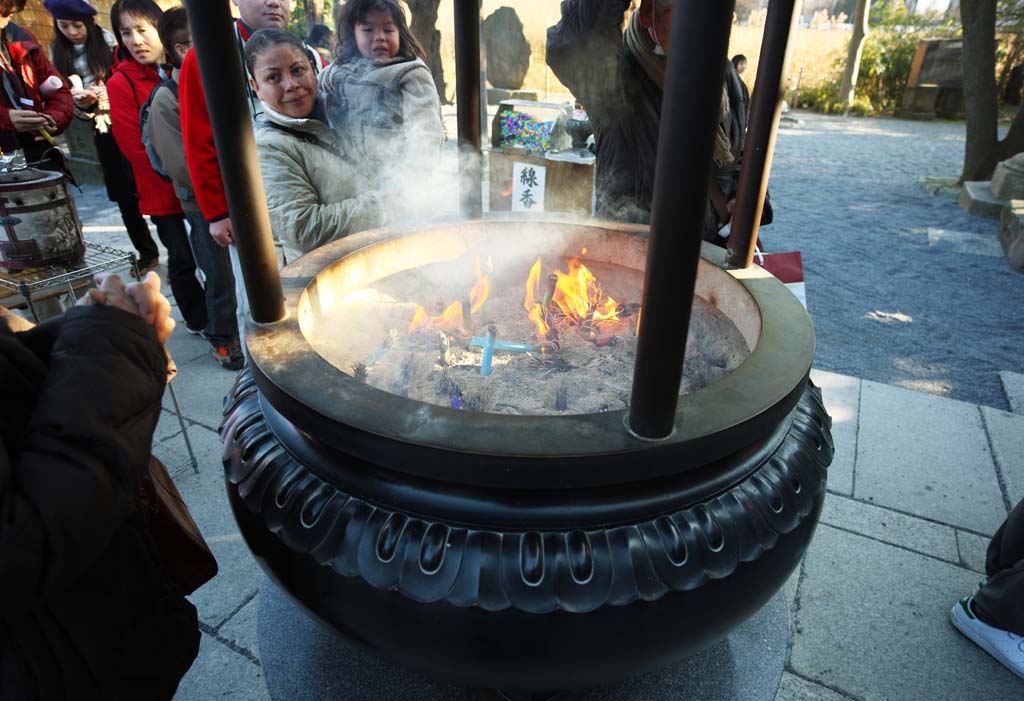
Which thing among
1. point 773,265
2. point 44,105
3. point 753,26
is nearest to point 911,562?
Answer: point 773,265

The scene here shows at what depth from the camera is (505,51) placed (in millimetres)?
11289

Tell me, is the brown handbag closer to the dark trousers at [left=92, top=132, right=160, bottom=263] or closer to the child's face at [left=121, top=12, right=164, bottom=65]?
the child's face at [left=121, top=12, right=164, bottom=65]

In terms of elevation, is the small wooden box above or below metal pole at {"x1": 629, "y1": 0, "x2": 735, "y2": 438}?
below

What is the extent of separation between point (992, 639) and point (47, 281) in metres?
3.85

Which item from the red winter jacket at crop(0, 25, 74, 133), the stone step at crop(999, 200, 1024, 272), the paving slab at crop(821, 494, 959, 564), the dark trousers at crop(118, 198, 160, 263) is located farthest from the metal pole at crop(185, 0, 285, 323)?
the stone step at crop(999, 200, 1024, 272)

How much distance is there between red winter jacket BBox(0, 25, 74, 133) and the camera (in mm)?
4113

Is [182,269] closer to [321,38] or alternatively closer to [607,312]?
[321,38]

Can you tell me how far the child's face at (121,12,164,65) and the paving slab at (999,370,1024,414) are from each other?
17.6ft

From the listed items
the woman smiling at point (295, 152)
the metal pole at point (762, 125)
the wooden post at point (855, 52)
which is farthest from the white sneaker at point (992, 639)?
the wooden post at point (855, 52)

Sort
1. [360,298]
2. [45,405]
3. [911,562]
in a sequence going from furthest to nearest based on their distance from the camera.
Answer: [911,562] → [360,298] → [45,405]

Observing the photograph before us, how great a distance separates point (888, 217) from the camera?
7.34 m

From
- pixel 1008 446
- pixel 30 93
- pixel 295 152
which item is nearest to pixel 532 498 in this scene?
pixel 295 152

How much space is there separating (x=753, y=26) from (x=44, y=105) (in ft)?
53.0

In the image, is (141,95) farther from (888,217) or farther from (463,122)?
(888,217)
